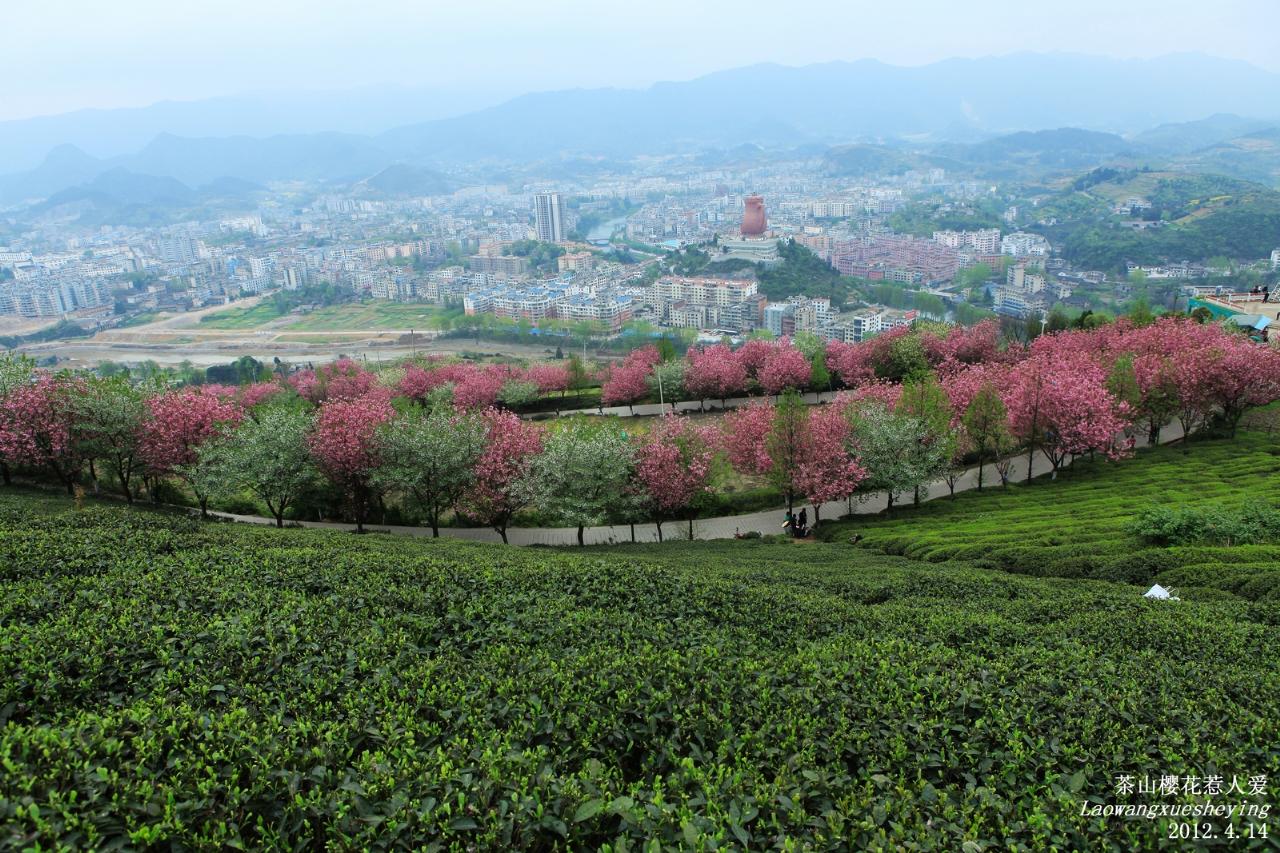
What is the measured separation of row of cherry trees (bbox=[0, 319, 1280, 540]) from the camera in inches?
818

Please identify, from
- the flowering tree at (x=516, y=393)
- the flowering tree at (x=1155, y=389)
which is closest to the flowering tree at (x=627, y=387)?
the flowering tree at (x=516, y=393)

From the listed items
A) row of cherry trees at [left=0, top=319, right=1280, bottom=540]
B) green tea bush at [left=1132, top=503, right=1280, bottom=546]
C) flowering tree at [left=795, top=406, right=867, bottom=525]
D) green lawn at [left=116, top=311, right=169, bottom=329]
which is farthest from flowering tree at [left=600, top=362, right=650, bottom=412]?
green lawn at [left=116, top=311, right=169, bottom=329]

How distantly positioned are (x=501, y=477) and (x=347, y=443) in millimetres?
4864

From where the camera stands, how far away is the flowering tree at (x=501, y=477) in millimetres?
21266

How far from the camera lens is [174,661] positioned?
588cm

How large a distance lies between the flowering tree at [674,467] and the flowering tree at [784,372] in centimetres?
1897

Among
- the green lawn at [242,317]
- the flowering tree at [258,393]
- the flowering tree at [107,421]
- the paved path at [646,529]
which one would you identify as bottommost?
the green lawn at [242,317]

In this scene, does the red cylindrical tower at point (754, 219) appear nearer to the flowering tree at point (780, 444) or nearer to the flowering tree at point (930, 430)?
the flowering tree at point (930, 430)

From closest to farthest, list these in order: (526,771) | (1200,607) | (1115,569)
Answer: (526,771), (1200,607), (1115,569)

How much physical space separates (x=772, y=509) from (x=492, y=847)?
75.4ft

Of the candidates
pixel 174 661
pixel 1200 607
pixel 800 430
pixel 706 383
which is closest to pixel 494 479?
pixel 800 430

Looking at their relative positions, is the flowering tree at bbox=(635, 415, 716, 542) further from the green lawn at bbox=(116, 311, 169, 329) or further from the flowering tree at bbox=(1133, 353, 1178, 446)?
the green lawn at bbox=(116, 311, 169, 329)

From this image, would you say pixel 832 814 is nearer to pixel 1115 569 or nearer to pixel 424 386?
pixel 1115 569

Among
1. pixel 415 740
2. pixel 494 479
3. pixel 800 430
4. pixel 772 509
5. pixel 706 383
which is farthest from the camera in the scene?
pixel 706 383
